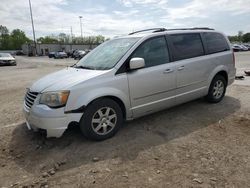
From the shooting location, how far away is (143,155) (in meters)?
3.45

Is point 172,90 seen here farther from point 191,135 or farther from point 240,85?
point 240,85

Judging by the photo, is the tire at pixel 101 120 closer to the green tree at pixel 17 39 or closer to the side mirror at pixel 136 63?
the side mirror at pixel 136 63

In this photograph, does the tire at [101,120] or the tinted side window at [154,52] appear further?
the tinted side window at [154,52]

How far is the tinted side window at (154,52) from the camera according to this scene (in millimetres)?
4289

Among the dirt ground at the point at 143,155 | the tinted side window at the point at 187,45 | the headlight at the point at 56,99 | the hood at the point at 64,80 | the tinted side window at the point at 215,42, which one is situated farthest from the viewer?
the tinted side window at the point at 215,42

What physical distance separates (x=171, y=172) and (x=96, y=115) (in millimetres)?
1511

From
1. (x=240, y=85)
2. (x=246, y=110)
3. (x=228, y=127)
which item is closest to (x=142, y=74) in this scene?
(x=228, y=127)

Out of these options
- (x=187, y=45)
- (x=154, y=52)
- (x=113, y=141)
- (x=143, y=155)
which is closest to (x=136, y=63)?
(x=154, y=52)

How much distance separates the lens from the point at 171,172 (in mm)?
3008

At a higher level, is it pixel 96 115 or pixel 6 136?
pixel 96 115

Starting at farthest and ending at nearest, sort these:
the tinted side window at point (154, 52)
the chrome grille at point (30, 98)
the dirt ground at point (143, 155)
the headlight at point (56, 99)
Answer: the tinted side window at point (154, 52) < the chrome grille at point (30, 98) < the headlight at point (56, 99) < the dirt ground at point (143, 155)

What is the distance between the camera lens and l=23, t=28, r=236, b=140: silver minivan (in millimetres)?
3625

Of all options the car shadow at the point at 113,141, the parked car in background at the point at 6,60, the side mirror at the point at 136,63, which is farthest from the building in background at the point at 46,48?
the side mirror at the point at 136,63

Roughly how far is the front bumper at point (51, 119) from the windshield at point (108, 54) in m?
1.06
